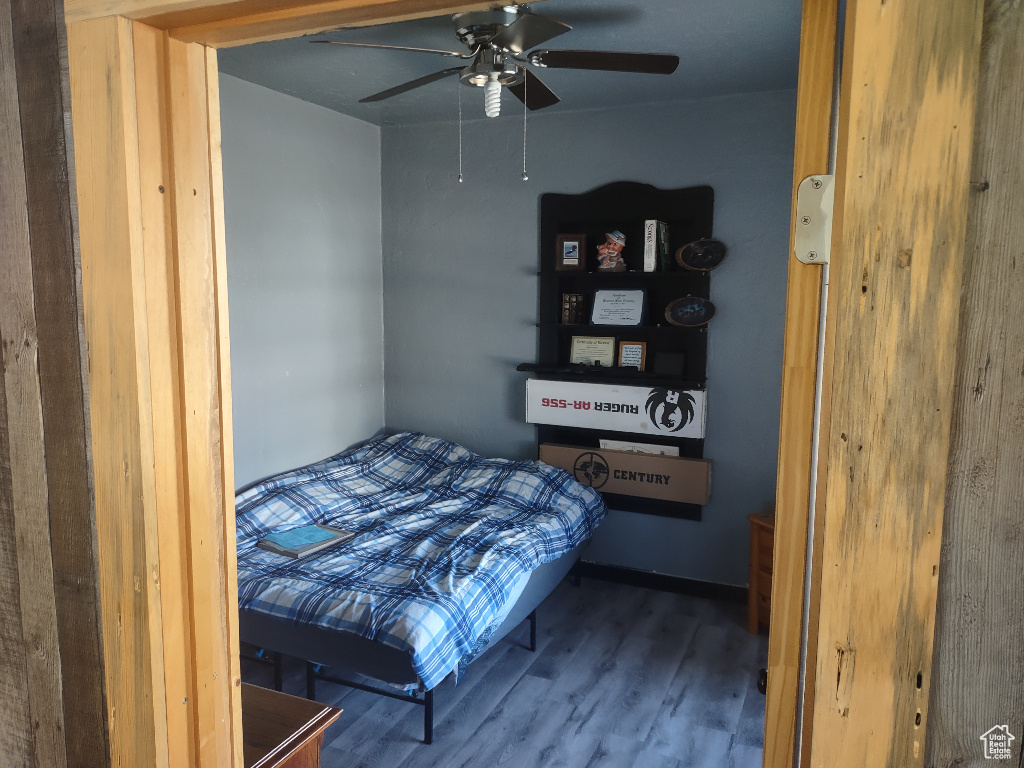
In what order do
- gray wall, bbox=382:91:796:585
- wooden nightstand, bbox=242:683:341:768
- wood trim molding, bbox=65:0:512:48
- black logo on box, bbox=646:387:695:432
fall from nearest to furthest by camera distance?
wood trim molding, bbox=65:0:512:48, wooden nightstand, bbox=242:683:341:768, gray wall, bbox=382:91:796:585, black logo on box, bbox=646:387:695:432

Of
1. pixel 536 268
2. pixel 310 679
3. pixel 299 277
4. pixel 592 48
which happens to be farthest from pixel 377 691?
pixel 592 48

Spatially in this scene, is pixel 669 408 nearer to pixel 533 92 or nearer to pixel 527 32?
pixel 533 92

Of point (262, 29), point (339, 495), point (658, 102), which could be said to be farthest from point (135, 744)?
point (658, 102)

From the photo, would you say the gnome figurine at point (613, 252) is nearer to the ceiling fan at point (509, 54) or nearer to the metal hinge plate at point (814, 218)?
the ceiling fan at point (509, 54)

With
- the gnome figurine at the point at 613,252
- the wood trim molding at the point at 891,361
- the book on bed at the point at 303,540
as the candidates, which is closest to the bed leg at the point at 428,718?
the book on bed at the point at 303,540

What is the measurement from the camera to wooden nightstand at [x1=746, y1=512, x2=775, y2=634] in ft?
11.2

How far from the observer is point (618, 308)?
3.94 m

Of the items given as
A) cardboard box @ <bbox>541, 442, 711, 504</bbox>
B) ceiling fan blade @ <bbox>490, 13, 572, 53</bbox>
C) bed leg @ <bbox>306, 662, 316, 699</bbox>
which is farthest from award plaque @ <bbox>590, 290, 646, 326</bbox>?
bed leg @ <bbox>306, 662, 316, 699</bbox>

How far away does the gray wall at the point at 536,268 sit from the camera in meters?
3.66

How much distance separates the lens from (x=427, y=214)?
14.4ft

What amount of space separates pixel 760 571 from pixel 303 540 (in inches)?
83.5

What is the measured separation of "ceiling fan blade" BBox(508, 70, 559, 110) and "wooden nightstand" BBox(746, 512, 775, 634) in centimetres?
214

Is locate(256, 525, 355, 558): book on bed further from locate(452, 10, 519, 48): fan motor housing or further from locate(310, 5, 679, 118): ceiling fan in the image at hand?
locate(452, 10, 519, 48): fan motor housing

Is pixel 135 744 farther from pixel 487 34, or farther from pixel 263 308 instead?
pixel 263 308
